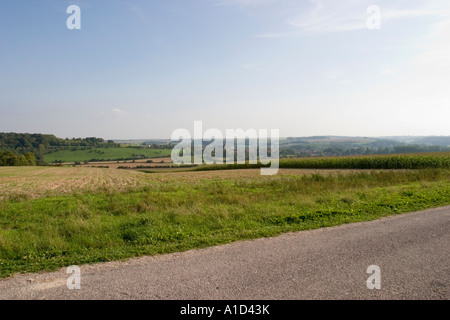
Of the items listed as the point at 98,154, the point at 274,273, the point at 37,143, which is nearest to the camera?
the point at 274,273

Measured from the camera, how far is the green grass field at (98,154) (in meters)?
115

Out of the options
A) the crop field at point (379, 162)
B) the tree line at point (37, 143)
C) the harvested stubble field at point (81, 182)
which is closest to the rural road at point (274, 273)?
the harvested stubble field at point (81, 182)

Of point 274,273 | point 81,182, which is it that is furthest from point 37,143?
point 274,273

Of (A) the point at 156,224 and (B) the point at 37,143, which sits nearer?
(A) the point at 156,224

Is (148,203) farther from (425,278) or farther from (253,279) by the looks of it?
(425,278)

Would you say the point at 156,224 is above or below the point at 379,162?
below

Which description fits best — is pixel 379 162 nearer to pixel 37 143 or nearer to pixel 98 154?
pixel 98 154

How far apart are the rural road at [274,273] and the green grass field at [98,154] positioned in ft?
367

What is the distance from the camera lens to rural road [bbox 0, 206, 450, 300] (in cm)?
490

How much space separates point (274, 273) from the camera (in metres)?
5.68

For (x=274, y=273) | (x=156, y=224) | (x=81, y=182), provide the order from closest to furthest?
(x=274, y=273), (x=156, y=224), (x=81, y=182)

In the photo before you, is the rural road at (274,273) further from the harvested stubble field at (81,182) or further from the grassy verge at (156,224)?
the harvested stubble field at (81,182)

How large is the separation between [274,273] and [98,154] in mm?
124748

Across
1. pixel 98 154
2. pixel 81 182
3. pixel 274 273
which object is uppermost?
pixel 98 154
